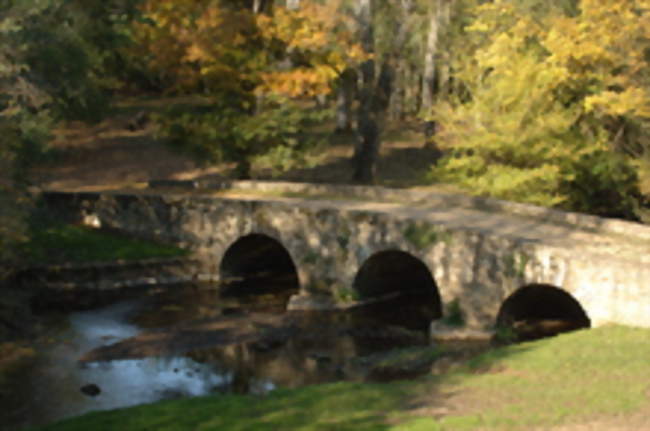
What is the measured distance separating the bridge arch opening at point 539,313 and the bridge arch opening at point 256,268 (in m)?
9.38

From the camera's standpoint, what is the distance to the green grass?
3281 centimetres

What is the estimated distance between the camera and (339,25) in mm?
38500

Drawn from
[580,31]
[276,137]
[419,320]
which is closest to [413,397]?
[419,320]

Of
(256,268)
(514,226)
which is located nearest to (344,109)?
(256,268)

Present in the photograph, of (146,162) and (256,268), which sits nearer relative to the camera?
(256,268)

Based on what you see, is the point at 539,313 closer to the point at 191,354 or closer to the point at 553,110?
the point at 553,110

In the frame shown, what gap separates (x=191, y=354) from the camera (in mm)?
25266

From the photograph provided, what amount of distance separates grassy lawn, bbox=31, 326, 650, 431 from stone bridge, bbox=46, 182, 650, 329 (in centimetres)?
277

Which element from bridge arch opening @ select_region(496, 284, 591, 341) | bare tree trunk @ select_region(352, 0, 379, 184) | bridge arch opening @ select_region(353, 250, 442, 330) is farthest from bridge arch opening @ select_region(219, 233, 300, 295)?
bridge arch opening @ select_region(496, 284, 591, 341)

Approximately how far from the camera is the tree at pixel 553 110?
2880 cm

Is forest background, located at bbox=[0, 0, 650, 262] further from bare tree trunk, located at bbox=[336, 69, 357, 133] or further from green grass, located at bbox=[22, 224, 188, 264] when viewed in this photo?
bare tree trunk, located at bbox=[336, 69, 357, 133]

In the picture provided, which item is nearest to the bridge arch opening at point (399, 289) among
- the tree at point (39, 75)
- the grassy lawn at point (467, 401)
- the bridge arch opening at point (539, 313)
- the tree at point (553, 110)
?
the bridge arch opening at point (539, 313)

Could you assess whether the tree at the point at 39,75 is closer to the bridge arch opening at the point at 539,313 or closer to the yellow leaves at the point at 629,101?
the bridge arch opening at the point at 539,313

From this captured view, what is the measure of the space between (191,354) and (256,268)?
35.0 ft
